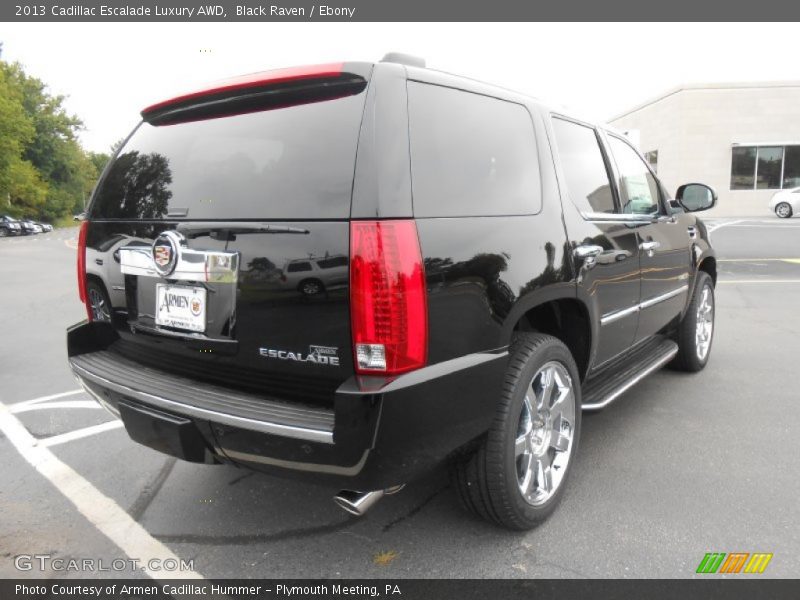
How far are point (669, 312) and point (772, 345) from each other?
2406mm

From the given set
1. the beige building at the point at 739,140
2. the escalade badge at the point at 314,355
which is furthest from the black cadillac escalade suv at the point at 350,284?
the beige building at the point at 739,140

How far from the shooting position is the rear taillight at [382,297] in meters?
2.02

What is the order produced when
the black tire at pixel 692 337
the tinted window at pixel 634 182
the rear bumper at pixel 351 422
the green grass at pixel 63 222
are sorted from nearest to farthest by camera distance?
1. the rear bumper at pixel 351 422
2. the tinted window at pixel 634 182
3. the black tire at pixel 692 337
4. the green grass at pixel 63 222

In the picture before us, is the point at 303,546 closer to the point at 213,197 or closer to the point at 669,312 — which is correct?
the point at 213,197

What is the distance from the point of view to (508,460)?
246 cm

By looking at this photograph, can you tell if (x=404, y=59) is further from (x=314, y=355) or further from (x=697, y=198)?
(x=697, y=198)

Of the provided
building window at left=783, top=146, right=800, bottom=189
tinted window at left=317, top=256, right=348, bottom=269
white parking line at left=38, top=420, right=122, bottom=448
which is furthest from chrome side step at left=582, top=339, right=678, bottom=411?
building window at left=783, top=146, right=800, bottom=189

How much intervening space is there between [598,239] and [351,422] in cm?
184

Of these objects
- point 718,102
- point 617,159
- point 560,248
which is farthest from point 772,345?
point 718,102

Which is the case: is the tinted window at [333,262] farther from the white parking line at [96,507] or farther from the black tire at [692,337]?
the black tire at [692,337]

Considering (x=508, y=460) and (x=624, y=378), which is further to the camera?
(x=624, y=378)

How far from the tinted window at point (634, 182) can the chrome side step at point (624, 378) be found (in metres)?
0.97

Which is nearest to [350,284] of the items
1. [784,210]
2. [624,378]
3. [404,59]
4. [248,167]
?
[248,167]

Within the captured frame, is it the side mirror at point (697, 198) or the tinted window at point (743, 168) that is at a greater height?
the tinted window at point (743, 168)
